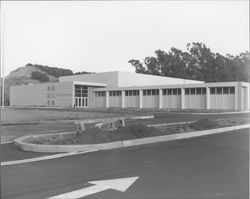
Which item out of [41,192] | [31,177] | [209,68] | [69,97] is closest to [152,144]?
[31,177]

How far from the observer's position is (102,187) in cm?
584

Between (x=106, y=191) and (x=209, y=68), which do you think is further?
(x=209, y=68)

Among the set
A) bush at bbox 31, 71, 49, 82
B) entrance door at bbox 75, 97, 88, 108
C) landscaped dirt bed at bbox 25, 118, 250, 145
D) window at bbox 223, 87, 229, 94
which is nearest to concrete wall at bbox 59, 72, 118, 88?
entrance door at bbox 75, 97, 88, 108

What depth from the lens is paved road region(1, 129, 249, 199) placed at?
5.47 metres

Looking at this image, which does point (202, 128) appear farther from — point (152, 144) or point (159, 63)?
point (159, 63)

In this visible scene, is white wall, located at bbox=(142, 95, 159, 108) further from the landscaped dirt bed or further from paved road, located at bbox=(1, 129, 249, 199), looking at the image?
paved road, located at bbox=(1, 129, 249, 199)

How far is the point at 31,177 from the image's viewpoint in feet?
22.1

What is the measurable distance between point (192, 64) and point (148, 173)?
307 ft

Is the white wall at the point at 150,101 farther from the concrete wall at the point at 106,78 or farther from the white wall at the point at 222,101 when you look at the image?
the white wall at the point at 222,101

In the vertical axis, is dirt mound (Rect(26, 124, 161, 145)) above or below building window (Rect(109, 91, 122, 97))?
below

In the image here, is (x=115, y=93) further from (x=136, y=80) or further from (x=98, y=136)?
(x=98, y=136)

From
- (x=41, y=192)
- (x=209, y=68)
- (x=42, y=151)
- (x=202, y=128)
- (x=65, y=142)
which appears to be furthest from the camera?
(x=209, y=68)

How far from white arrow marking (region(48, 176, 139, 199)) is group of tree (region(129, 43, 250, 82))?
9026 cm

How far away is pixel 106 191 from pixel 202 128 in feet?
34.2
